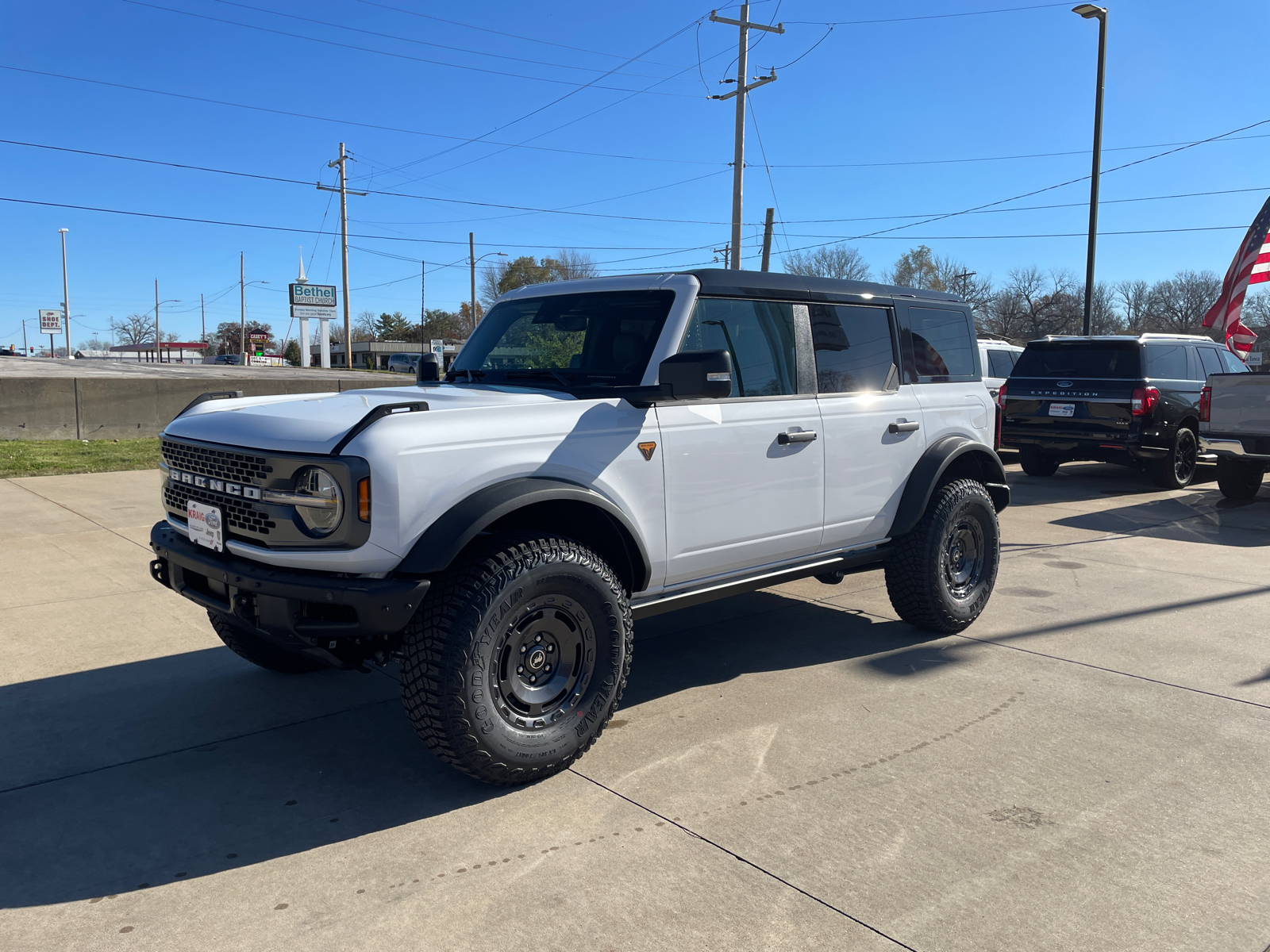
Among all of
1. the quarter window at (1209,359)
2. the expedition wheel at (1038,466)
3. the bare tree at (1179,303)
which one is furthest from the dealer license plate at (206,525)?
the bare tree at (1179,303)

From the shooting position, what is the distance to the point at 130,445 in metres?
14.3

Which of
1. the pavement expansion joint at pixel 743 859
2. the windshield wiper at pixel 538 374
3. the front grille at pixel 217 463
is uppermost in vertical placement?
the windshield wiper at pixel 538 374

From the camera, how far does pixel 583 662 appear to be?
369 cm

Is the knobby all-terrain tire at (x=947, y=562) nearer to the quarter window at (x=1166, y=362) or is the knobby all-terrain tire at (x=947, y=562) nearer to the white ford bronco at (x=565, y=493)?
the white ford bronco at (x=565, y=493)

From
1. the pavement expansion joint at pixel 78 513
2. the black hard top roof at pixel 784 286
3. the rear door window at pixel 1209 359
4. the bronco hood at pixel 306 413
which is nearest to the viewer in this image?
the bronco hood at pixel 306 413

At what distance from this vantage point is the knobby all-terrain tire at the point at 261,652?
439cm

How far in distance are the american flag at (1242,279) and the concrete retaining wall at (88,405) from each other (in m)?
14.2

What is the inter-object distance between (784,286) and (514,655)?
7.52 feet

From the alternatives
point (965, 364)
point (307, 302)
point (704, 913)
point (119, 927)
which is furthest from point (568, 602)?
point (307, 302)

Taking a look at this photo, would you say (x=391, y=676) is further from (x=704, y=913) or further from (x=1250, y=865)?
(x=1250, y=865)

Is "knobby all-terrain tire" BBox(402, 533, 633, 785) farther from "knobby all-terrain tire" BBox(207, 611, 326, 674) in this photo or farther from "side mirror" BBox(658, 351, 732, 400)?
"knobby all-terrain tire" BBox(207, 611, 326, 674)

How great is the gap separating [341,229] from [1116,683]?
5161 cm

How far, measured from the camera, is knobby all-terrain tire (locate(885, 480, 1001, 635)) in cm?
523

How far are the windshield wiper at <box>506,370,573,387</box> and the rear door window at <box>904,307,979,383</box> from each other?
2.21 meters
